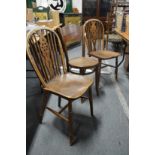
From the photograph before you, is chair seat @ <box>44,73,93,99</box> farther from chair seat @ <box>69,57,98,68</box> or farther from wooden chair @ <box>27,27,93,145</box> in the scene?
chair seat @ <box>69,57,98,68</box>

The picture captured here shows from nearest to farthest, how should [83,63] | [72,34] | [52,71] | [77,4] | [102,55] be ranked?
[52,71]
[83,63]
[102,55]
[72,34]
[77,4]

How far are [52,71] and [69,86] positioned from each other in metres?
0.28

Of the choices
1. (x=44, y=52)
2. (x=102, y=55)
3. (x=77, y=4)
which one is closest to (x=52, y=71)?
(x=44, y=52)

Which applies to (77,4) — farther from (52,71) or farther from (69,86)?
Result: (69,86)

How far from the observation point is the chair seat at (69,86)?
55.6 inches

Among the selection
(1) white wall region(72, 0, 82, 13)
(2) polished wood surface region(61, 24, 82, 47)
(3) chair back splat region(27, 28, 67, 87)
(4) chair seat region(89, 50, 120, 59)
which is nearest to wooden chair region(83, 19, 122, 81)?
(4) chair seat region(89, 50, 120, 59)

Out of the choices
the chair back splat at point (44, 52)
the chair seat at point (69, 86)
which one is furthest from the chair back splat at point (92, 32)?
the chair seat at point (69, 86)

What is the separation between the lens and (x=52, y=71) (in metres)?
1.68

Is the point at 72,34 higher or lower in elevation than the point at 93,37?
higher

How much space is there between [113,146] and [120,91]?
108 cm

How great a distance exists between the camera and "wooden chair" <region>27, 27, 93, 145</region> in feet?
4.66

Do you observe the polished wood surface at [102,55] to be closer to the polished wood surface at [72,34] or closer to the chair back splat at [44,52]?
the chair back splat at [44,52]

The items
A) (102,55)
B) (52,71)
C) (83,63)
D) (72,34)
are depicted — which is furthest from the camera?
(72,34)
